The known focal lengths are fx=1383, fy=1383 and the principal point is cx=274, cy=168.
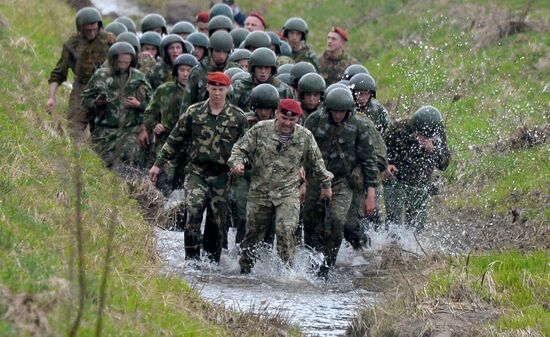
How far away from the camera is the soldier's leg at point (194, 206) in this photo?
1416 cm

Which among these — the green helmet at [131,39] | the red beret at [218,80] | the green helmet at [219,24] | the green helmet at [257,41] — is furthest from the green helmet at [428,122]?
the green helmet at [219,24]

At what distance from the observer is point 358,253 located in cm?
1556

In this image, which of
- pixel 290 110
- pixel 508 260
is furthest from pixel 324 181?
pixel 508 260

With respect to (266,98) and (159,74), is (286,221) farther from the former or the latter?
(159,74)

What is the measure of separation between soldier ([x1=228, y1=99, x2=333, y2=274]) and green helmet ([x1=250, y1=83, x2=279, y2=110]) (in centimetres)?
90

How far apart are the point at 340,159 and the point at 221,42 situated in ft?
10.4

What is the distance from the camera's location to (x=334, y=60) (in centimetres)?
2019

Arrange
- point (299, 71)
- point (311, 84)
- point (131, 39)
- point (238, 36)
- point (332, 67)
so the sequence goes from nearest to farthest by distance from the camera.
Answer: point (311, 84) < point (299, 71) < point (131, 39) < point (332, 67) < point (238, 36)

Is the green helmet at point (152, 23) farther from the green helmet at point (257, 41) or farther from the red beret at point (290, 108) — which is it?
the red beret at point (290, 108)

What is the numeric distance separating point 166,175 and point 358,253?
295 cm

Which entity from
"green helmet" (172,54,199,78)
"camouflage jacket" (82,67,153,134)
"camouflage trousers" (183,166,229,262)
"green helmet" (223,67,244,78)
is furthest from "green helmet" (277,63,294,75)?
"camouflage trousers" (183,166,229,262)

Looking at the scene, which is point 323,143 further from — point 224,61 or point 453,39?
point 453,39

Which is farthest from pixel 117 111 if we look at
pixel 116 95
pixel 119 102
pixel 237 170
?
pixel 237 170

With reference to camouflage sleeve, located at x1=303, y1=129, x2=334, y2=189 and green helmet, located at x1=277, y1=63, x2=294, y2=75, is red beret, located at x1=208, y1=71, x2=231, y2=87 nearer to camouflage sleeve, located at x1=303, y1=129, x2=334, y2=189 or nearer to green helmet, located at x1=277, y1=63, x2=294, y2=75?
camouflage sleeve, located at x1=303, y1=129, x2=334, y2=189
